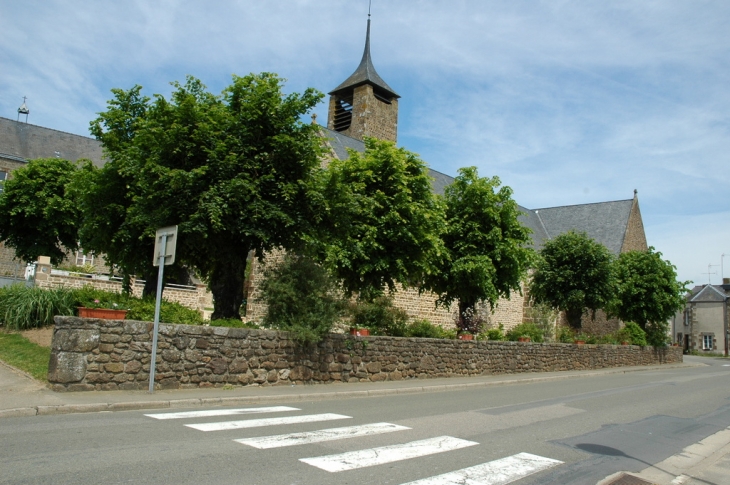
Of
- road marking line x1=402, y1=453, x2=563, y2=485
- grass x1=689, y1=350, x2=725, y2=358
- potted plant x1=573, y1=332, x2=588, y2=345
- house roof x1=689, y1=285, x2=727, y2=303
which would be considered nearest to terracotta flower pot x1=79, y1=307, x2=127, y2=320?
road marking line x1=402, y1=453, x2=563, y2=485

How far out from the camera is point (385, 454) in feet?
19.2

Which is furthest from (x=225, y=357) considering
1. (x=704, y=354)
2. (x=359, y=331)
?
(x=704, y=354)

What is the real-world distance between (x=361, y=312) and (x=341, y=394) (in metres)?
5.02

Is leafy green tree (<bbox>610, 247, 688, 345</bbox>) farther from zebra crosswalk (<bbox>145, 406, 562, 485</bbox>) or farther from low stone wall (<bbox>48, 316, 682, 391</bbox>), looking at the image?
Result: zebra crosswalk (<bbox>145, 406, 562, 485</bbox>)

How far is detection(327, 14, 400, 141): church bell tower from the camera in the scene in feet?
135

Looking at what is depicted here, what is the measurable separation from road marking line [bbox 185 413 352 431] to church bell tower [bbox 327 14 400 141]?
110ft

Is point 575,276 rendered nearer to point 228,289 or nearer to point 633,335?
point 633,335

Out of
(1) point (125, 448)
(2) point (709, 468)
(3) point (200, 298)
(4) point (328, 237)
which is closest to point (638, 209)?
(3) point (200, 298)

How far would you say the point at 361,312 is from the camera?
15805 mm

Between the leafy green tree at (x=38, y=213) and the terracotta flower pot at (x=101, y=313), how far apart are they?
20110mm

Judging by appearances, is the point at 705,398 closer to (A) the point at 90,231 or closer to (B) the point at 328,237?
(B) the point at 328,237

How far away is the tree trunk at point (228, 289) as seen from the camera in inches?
490

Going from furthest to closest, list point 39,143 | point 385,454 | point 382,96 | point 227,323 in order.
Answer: point 382,96 < point 39,143 < point 227,323 < point 385,454

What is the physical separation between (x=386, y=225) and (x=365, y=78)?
27.8 meters
